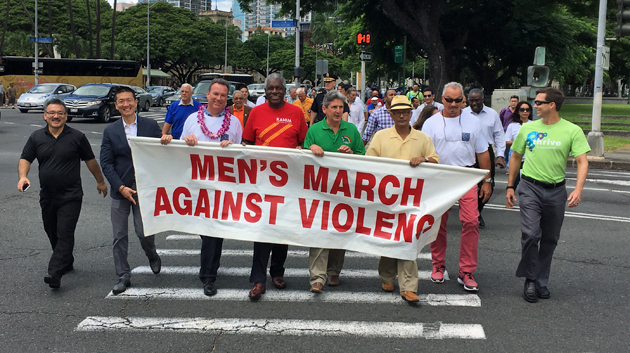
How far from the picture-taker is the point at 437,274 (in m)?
5.85

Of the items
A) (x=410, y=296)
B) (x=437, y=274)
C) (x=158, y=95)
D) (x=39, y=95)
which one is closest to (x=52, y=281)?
(x=410, y=296)

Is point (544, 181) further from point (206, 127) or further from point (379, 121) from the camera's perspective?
point (379, 121)

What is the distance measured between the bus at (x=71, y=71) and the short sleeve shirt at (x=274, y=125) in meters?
37.5

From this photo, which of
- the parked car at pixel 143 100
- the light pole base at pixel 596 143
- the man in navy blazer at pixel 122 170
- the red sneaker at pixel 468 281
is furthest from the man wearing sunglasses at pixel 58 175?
the parked car at pixel 143 100

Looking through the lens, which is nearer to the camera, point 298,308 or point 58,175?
point 298,308

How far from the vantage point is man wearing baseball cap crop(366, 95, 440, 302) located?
207 inches

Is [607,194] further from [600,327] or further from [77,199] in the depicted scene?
[77,199]

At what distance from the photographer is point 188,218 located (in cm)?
572

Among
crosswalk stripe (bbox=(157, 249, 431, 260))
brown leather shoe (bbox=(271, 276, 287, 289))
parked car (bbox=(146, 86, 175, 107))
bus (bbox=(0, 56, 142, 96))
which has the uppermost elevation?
bus (bbox=(0, 56, 142, 96))

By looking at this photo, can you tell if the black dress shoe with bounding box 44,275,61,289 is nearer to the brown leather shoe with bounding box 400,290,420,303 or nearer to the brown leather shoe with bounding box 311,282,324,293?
the brown leather shoe with bounding box 311,282,324,293

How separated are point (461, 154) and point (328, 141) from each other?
1.28 metres

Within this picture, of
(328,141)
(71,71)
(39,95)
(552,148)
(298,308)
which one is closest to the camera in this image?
(298,308)

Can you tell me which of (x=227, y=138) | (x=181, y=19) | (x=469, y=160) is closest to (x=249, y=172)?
(x=227, y=138)

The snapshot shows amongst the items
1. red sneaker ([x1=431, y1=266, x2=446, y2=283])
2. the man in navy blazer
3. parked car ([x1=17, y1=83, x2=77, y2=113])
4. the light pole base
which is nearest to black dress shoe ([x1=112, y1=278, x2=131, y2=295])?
the man in navy blazer
